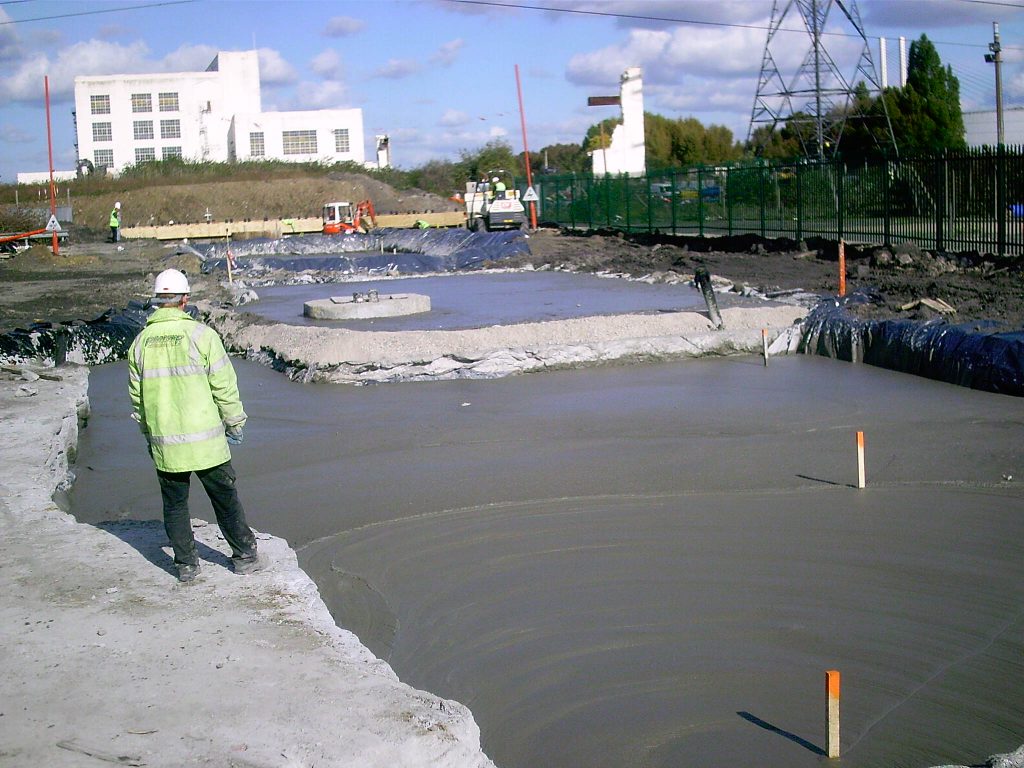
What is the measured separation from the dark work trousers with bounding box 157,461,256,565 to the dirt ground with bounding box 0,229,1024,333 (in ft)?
34.8

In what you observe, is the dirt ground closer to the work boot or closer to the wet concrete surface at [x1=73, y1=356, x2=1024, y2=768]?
the wet concrete surface at [x1=73, y1=356, x2=1024, y2=768]

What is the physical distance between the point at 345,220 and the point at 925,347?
39027mm

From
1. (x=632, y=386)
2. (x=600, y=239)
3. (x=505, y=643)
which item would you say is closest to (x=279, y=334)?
(x=632, y=386)

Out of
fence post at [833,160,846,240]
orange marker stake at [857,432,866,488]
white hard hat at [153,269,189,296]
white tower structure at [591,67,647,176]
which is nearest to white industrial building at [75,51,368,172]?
white tower structure at [591,67,647,176]

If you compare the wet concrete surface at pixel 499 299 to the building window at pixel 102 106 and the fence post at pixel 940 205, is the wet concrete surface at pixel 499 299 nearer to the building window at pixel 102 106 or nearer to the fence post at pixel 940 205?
the fence post at pixel 940 205

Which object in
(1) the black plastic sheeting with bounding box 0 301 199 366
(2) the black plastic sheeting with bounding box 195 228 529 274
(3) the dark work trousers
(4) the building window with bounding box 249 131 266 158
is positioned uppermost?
(4) the building window with bounding box 249 131 266 158

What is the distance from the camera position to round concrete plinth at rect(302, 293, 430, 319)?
2058 cm

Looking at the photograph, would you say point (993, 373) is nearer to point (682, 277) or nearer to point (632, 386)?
point (632, 386)

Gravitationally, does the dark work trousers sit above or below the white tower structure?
below

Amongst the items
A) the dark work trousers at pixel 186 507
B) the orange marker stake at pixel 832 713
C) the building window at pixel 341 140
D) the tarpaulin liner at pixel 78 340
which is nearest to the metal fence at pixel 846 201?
the tarpaulin liner at pixel 78 340

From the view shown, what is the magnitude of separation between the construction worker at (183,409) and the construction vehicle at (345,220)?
4177cm

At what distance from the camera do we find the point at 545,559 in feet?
25.0

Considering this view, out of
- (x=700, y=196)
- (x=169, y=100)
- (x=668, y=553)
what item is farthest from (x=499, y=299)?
(x=169, y=100)

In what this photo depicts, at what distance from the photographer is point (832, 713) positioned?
4727 mm
